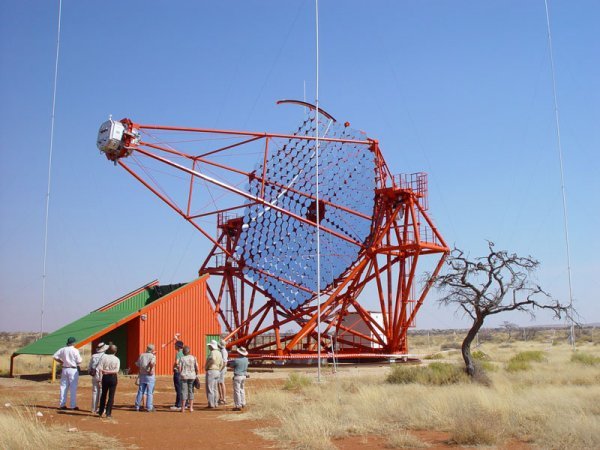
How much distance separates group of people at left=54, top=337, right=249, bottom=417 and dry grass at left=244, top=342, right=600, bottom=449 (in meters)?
1.25

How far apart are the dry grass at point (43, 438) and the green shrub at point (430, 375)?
40.6 feet

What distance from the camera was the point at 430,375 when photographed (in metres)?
23.4

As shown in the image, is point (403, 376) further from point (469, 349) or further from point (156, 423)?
point (156, 423)

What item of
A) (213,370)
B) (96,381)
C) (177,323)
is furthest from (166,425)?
(177,323)

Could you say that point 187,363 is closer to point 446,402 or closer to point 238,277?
point 446,402

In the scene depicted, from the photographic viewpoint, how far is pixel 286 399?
1895 centimetres

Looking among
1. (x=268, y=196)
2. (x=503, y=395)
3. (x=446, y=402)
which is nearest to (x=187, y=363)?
(x=446, y=402)

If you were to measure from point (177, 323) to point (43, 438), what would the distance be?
63.0ft

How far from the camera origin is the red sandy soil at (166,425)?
12.7 metres

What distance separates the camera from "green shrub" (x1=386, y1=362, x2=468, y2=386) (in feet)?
74.3

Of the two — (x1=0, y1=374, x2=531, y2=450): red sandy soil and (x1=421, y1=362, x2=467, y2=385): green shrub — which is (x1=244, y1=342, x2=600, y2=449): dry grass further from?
(x1=421, y1=362, x2=467, y2=385): green shrub

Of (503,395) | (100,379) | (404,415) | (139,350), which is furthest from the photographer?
(139,350)

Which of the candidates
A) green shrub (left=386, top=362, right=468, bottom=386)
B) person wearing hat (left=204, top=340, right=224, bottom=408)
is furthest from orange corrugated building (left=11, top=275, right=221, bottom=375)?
person wearing hat (left=204, top=340, right=224, bottom=408)

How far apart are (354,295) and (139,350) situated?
11232 mm
